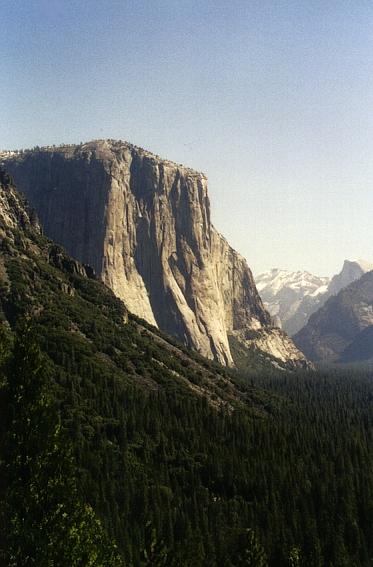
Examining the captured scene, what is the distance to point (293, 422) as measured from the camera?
198m

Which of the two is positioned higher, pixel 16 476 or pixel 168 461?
pixel 16 476

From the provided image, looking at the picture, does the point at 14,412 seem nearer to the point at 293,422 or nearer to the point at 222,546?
the point at 222,546

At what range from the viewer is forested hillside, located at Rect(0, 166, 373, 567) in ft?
133

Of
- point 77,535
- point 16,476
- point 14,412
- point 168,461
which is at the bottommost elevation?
point 168,461

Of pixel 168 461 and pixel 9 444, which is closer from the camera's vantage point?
pixel 9 444

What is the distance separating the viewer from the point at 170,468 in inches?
5094

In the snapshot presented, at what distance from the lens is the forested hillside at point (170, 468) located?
40.7 metres

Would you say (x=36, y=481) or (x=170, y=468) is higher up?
(x=36, y=481)

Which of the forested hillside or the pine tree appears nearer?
the pine tree

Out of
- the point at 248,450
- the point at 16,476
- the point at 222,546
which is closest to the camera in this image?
the point at 16,476

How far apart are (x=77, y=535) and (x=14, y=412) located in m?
8.89

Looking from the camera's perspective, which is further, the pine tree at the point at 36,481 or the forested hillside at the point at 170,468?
the forested hillside at the point at 170,468

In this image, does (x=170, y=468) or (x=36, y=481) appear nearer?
(x=36, y=481)

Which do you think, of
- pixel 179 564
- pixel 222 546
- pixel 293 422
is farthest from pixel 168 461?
pixel 179 564
